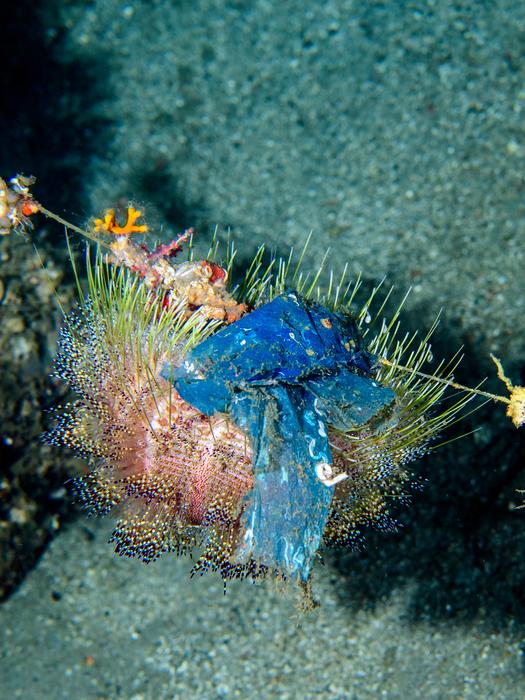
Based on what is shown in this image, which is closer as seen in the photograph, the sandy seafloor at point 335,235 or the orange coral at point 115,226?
the orange coral at point 115,226

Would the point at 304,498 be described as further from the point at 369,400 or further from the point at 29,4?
the point at 29,4

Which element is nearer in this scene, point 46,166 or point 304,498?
point 304,498

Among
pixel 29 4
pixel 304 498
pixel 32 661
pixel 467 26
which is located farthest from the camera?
pixel 29 4

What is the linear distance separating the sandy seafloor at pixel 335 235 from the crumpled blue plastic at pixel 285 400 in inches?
54.1

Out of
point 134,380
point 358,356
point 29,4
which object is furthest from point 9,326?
point 29,4

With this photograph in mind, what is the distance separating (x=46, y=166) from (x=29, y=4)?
6.88 feet

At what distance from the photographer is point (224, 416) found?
184 cm

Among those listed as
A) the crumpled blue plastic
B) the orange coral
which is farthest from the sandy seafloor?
the crumpled blue plastic

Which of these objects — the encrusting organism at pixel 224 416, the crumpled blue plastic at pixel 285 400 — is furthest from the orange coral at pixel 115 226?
the crumpled blue plastic at pixel 285 400

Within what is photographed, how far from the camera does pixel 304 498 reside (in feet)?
5.61

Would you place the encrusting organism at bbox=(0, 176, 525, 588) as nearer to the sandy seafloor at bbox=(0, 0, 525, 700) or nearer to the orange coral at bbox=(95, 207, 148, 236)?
the orange coral at bbox=(95, 207, 148, 236)

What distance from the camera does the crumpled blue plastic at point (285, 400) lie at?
171cm

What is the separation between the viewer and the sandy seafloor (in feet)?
11.1

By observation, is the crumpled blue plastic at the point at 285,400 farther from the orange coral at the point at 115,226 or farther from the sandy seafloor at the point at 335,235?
the sandy seafloor at the point at 335,235
